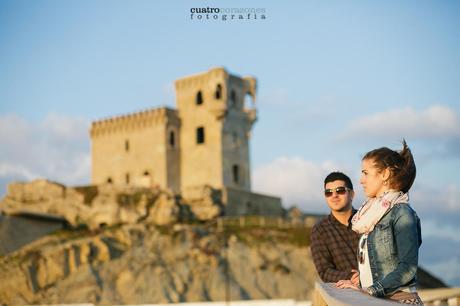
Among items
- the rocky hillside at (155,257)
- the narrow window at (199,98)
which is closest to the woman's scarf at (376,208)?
the rocky hillside at (155,257)

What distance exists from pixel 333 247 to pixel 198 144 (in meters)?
45.7

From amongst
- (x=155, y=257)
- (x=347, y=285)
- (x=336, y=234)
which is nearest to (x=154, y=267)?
(x=155, y=257)

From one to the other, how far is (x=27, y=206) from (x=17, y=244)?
29.3 feet

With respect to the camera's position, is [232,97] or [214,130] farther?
[232,97]

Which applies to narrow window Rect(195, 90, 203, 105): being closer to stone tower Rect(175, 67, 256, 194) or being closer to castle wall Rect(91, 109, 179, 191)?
stone tower Rect(175, 67, 256, 194)

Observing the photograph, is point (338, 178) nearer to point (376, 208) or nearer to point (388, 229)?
point (376, 208)

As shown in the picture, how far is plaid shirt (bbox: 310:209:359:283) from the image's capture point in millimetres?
6359

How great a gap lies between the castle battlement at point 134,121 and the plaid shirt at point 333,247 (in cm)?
4612

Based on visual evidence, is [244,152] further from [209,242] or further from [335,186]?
[335,186]

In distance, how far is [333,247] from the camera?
6.41 meters

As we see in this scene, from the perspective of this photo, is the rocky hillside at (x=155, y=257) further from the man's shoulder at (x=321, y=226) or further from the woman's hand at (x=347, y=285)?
the woman's hand at (x=347, y=285)

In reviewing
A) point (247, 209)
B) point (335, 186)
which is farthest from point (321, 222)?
point (247, 209)

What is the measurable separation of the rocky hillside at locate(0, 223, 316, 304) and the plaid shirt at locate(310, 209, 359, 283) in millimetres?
30495

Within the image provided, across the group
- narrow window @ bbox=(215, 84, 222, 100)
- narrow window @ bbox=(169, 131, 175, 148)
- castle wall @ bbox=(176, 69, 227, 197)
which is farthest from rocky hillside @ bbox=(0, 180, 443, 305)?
narrow window @ bbox=(215, 84, 222, 100)
